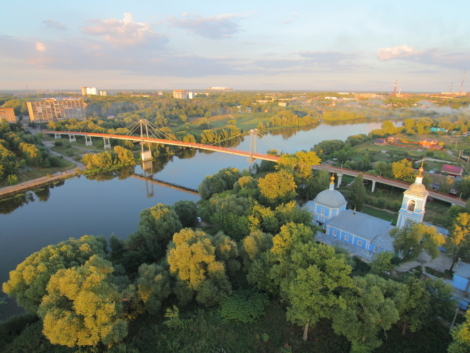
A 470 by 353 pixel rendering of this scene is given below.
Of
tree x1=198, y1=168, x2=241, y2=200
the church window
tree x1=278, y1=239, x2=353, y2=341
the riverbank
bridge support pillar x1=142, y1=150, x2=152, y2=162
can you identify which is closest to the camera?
tree x1=278, y1=239, x2=353, y2=341

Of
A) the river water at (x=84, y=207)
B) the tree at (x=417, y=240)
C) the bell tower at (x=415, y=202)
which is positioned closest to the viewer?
the tree at (x=417, y=240)

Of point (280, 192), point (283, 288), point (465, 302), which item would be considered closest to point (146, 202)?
point (280, 192)

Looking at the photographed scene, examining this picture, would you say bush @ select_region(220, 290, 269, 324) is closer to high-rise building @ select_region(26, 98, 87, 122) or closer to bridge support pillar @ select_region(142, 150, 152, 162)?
bridge support pillar @ select_region(142, 150, 152, 162)

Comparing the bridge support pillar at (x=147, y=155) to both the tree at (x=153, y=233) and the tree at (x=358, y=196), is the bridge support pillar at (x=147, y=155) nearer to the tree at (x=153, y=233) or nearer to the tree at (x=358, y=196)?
the tree at (x=153, y=233)

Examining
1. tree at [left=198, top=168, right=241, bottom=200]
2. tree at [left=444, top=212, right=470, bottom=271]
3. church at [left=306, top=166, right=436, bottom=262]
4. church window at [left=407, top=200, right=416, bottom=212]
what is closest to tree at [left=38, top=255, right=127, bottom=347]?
church at [left=306, top=166, right=436, bottom=262]

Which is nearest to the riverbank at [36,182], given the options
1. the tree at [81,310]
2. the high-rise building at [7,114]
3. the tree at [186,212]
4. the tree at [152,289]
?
the tree at [186,212]

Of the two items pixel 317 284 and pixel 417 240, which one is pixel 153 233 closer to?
pixel 317 284

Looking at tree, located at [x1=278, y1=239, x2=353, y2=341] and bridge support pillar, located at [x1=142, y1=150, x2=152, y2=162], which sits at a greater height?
tree, located at [x1=278, y1=239, x2=353, y2=341]
